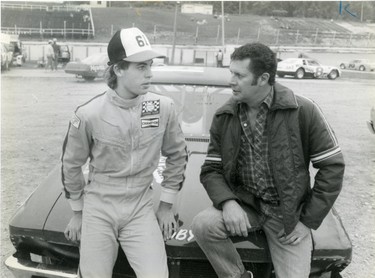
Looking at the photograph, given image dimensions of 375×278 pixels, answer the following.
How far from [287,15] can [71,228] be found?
87.2 metres

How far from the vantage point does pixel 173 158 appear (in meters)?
2.62

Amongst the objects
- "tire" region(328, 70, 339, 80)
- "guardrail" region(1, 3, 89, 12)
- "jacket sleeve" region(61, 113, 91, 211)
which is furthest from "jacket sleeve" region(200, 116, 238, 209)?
"guardrail" region(1, 3, 89, 12)

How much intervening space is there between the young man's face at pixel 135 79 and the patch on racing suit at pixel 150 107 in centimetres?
9

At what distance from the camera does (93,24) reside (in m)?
61.1

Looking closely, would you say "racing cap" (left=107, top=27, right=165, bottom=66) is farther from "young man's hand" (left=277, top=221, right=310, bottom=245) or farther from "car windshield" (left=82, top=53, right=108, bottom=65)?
"car windshield" (left=82, top=53, right=108, bottom=65)

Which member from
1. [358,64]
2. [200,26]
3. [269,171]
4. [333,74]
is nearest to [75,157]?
[269,171]

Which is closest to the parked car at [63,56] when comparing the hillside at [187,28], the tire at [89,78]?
the tire at [89,78]

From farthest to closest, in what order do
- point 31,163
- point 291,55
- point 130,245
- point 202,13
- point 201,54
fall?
1. point 202,13
2. point 291,55
3. point 201,54
4. point 31,163
5. point 130,245

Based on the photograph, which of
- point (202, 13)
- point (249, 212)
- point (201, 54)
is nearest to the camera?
point (249, 212)

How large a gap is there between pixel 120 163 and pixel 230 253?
79 cm

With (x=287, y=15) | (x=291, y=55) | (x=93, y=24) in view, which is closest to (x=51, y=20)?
(x=93, y=24)

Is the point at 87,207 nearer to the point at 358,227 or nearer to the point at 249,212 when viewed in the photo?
the point at 249,212

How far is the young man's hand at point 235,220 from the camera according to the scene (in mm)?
2406

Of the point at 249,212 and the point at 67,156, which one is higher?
the point at 67,156
